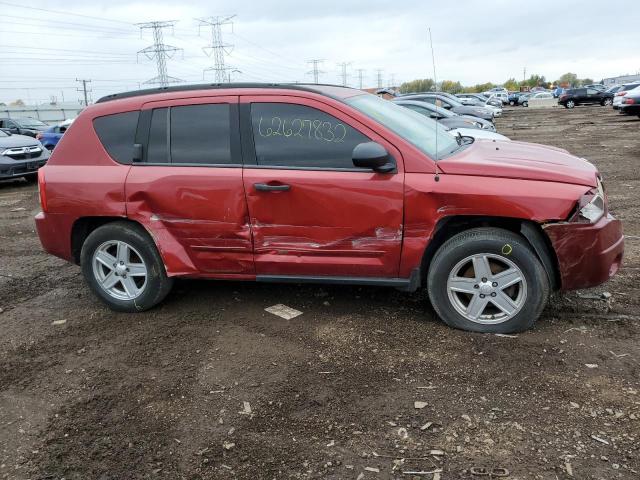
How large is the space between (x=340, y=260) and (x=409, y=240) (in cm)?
54

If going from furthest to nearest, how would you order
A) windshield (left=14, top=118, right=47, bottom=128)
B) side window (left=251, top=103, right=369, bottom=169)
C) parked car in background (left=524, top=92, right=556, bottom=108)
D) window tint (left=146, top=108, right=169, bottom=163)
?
1. parked car in background (left=524, top=92, right=556, bottom=108)
2. windshield (left=14, top=118, right=47, bottom=128)
3. window tint (left=146, top=108, right=169, bottom=163)
4. side window (left=251, top=103, right=369, bottom=169)

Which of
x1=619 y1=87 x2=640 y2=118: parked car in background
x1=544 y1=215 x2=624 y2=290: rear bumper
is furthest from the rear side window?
x1=619 y1=87 x2=640 y2=118: parked car in background

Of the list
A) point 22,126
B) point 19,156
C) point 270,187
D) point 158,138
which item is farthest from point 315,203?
point 22,126

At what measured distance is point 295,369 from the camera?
3.63m

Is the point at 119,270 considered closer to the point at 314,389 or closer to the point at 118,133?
the point at 118,133

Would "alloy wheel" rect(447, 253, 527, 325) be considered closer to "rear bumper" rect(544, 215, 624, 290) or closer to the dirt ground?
the dirt ground

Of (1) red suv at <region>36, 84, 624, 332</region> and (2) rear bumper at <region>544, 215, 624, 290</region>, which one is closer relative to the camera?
(2) rear bumper at <region>544, 215, 624, 290</region>

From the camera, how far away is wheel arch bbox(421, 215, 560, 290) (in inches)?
148

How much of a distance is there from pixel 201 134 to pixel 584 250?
293cm

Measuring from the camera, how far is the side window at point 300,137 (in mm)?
4012

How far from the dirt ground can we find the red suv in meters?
0.37

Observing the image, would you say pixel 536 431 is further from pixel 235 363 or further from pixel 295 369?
pixel 235 363

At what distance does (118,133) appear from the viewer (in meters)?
4.55

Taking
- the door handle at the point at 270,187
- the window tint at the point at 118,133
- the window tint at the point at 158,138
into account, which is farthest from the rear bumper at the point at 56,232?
the door handle at the point at 270,187
